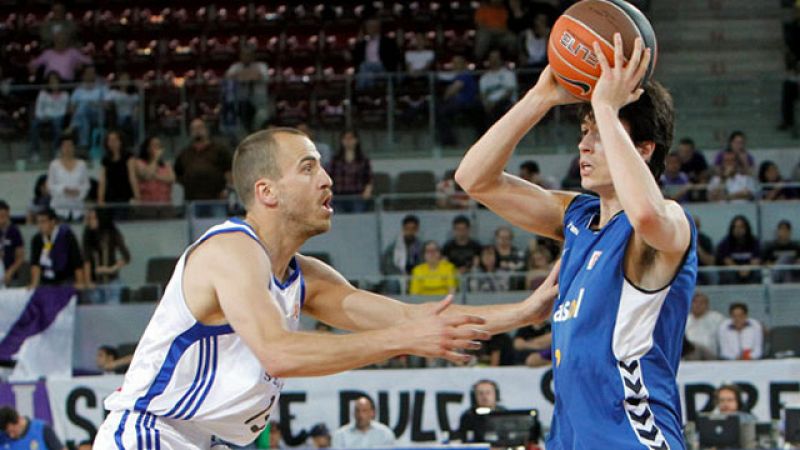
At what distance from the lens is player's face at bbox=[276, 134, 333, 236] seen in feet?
16.2

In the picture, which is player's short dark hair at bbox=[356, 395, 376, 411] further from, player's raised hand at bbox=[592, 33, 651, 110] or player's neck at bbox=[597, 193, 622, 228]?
player's raised hand at bbox=[592, 33, 651, 110]

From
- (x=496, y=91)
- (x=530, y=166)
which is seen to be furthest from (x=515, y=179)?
(x=496, y=91)

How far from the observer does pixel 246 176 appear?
4.98 m

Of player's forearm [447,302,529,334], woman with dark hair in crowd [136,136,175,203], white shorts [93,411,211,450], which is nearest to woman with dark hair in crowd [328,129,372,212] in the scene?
woman with dark hair in crowd [136,136,175,203]

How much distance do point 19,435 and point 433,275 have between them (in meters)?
4.16

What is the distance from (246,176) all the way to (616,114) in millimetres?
1444

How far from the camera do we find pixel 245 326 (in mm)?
4496

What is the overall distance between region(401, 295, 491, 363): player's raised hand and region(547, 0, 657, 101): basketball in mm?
955

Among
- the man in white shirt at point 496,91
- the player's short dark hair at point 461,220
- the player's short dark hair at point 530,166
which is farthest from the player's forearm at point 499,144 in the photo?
the man in white shirt at point 496,91

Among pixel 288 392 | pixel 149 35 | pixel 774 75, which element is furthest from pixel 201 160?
pixel 774 75

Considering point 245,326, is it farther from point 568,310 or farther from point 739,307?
point 739,307

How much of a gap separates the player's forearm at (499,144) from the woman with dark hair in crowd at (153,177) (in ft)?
33.1

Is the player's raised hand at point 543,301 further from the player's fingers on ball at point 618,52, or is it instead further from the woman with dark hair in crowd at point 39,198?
the woman with dark hair in crowd at point 39,198

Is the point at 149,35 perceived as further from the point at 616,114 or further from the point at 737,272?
the point at 616,114
